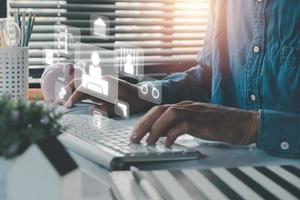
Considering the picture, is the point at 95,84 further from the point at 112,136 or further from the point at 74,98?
the point at 112,136

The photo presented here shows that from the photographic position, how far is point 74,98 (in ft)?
4.66

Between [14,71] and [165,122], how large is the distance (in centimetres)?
45

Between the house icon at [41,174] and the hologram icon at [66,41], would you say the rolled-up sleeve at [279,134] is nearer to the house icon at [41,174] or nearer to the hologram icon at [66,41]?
the house icon at [41,174]

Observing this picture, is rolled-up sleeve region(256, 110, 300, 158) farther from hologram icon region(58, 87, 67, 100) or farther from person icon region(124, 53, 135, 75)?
person icon region(124, 53, 135, 75)

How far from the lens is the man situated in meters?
1.08

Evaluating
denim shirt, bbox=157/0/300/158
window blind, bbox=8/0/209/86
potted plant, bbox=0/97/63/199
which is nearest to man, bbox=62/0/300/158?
denim shirt, bbox=157/0/300/158

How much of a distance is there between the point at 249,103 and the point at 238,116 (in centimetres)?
35

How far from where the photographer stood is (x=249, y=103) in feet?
4.73

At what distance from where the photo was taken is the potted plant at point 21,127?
58 cm

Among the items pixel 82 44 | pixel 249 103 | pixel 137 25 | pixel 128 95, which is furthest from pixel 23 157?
pixel 137 25

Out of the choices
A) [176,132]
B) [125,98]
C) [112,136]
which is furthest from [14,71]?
[176,132]

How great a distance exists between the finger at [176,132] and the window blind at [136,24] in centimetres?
88

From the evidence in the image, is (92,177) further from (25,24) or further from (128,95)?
(25,24)

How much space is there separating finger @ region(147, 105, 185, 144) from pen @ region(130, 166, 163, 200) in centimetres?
18
